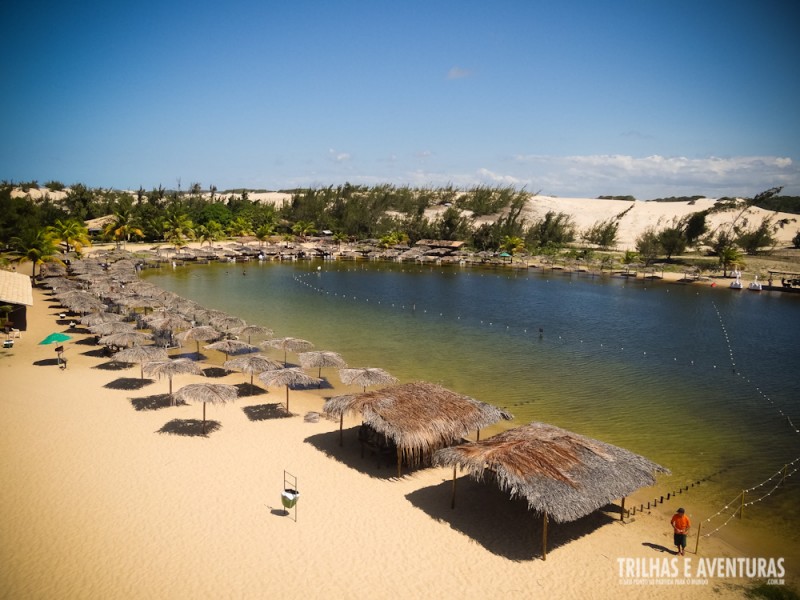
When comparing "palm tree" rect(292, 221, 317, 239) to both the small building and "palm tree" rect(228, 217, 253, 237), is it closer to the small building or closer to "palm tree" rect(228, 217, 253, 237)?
"palm tree" rect(228, 217, 253, 237)

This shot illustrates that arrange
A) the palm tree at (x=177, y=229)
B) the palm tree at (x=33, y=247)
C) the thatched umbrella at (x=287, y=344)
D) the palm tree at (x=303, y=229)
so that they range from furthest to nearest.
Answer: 1. the palm tree at (x=303, y=229)
2. the palm tree at (x=177, y=229)
3. the palm tree at (x=33, y=247)
4. the thatched umbrella at (x=287, y=344)

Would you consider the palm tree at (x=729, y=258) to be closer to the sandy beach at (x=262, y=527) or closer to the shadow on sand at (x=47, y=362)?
the sandy beach at (x=262, y=527)

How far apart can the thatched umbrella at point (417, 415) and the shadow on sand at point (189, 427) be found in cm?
366

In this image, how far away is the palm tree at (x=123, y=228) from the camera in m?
59.1

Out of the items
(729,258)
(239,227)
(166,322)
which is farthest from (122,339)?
(239,227)

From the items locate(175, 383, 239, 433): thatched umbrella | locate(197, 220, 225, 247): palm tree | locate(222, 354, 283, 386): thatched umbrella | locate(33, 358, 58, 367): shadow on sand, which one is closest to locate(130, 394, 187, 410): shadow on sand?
locate(222, 354, 283, 386): thatched umbrella

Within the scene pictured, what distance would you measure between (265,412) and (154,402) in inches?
141

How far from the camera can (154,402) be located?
15.9 metres

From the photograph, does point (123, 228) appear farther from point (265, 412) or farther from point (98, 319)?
point (265, 412)

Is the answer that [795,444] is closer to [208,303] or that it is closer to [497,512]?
[497,512]

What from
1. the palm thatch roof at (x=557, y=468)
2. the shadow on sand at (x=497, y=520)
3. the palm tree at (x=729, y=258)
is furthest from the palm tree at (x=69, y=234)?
the palm tree at (x=729, y=258)

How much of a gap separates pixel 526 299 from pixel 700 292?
18.8 metres

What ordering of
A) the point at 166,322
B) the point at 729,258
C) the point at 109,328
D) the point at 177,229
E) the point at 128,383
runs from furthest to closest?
the point at 177,229 < the point at 729,258 < the point at 166,322 < the point at 109,328 < the point at 128,383

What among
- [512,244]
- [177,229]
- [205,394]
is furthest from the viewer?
[512,244]
